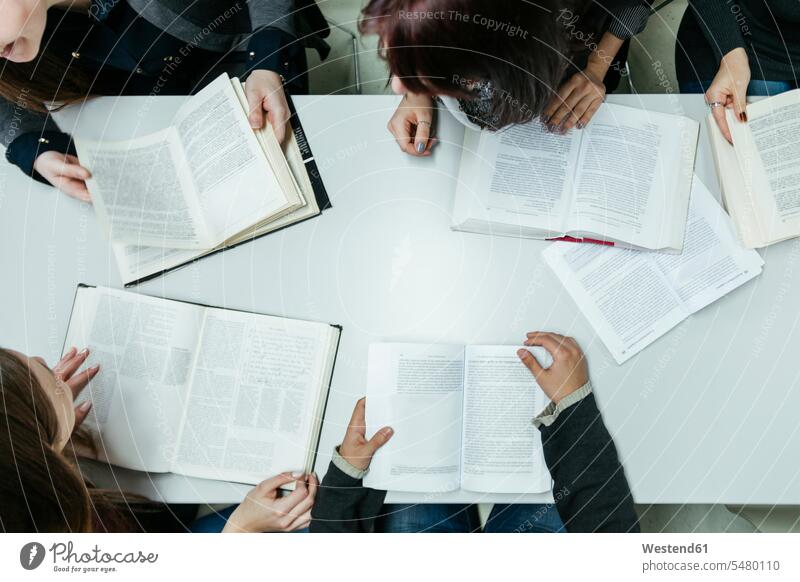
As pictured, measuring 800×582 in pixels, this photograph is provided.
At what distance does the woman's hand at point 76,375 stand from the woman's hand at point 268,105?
0.34 metres

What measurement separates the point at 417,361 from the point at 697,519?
18.9 inches

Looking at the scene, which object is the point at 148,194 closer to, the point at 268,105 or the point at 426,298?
the point at 268,105

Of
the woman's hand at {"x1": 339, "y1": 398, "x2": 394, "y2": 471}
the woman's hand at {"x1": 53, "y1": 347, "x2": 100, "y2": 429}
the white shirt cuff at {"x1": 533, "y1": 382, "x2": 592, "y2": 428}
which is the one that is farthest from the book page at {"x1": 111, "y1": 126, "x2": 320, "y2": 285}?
the white shirt cuff at {"x1": 533, "y1": 382, "x2": 592, "y2": 428}

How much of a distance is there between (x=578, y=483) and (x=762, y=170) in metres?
0.42

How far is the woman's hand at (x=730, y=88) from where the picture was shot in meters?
0.59

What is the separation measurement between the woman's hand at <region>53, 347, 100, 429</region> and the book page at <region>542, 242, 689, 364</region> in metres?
0.55

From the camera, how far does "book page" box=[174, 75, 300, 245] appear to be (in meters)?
0.59

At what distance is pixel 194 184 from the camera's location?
1.97 ft

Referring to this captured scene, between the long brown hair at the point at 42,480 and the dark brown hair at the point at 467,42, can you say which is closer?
the dark brown hair at the point at 467,42

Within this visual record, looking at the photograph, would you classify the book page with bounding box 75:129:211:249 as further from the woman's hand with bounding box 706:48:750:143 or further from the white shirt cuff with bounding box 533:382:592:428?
the woman's hand with bounding box 706:48:750:143

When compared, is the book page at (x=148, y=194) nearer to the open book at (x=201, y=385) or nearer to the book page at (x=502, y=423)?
the open book at (x=201, y=385)

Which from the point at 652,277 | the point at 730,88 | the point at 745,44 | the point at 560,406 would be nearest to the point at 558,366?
the point at 560,406

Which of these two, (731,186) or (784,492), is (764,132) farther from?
(784,492)
